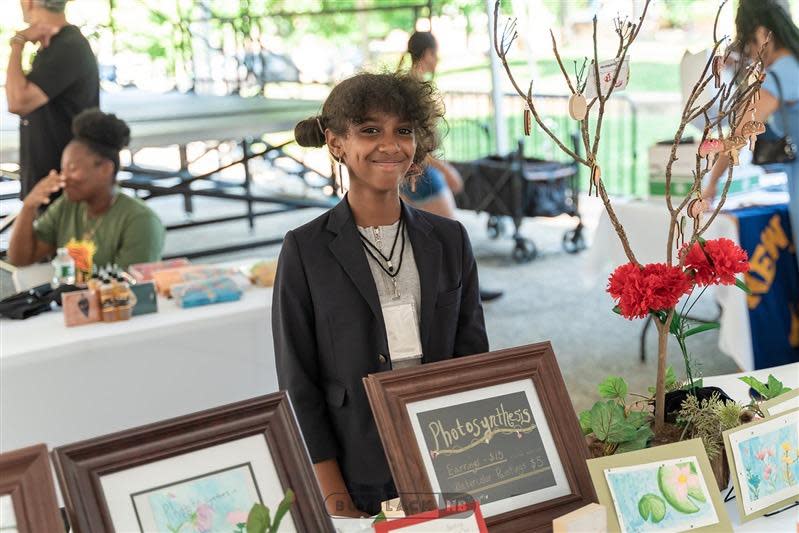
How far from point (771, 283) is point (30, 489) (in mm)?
2874

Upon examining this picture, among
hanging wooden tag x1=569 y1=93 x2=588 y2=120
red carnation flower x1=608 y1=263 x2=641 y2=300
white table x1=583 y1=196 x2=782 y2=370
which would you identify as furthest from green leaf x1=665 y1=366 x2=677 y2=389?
white table x1=583 y1=196 x2=782 y2=370

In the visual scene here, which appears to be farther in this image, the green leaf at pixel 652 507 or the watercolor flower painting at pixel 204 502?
the green leaf at pixel 652 507

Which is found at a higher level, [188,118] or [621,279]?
[188,118]

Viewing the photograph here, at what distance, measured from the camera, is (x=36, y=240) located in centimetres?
298

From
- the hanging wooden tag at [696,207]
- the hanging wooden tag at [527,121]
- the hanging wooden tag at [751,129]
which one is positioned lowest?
the hanging wooden tag at [696,207]

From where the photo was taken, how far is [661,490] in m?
1.15

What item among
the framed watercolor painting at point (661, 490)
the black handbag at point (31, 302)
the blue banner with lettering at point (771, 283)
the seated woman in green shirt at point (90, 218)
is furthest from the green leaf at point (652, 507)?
the blue banner with lettering at point (771, 283)

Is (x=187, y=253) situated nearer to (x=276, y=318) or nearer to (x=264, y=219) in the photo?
(x=264, y=219)

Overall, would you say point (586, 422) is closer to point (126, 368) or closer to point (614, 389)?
point (614, 389)

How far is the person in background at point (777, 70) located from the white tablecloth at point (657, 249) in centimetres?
22

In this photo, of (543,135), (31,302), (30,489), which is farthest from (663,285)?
(543,135)

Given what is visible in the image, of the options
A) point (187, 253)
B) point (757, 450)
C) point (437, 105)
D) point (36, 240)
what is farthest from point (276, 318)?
point (187, 253)

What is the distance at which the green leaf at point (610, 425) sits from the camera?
4.15 ft

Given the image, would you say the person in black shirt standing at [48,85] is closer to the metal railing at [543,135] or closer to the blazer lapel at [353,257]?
the blazer lapel at [353,257]
